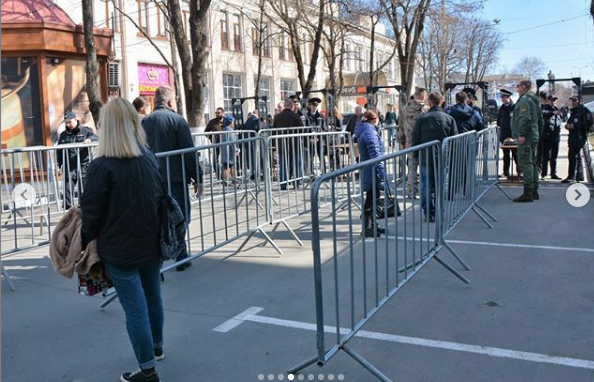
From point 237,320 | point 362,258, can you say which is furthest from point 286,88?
point 237,320

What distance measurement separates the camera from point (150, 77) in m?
28.4

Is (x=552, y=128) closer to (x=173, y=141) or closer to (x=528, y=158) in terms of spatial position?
(x=528, y=158)

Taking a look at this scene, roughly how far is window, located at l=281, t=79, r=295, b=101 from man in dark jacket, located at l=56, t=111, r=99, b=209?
31675mm

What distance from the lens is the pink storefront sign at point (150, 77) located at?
27812mm

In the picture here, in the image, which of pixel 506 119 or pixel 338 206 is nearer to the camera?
pixel 338 206

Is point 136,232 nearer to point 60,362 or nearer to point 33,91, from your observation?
point 60,362

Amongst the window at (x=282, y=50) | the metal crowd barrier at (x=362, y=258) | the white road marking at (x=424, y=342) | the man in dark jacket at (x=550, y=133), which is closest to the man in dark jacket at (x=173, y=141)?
the metal crowd barrier at (x=362, y=258)

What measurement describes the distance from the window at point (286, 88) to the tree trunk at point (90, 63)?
87.6 feet

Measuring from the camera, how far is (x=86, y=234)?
3531mm

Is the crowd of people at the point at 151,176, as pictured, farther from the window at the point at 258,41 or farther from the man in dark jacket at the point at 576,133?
the window at the point at 258,41

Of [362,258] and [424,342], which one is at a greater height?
[362,258]

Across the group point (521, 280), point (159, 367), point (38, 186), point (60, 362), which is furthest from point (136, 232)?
point (38, 186)

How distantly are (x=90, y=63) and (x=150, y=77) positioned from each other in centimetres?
1431

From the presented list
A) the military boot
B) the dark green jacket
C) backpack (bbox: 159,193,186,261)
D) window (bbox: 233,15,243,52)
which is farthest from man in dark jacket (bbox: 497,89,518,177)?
window (bbox: 233,15,243,52)
